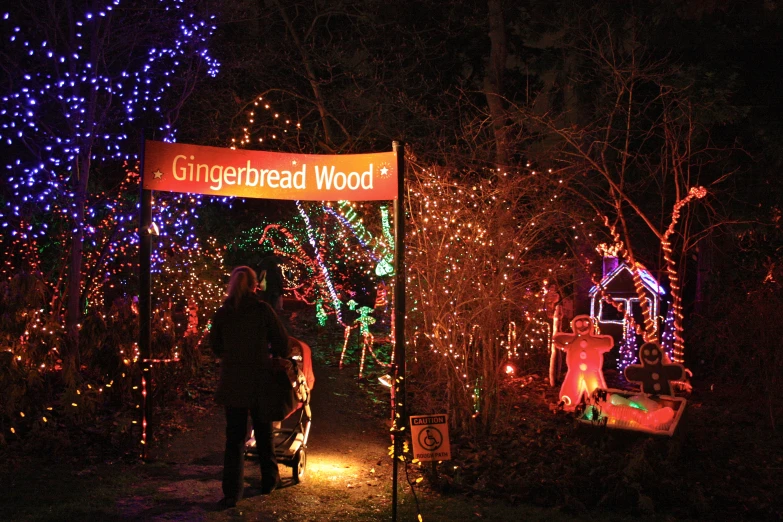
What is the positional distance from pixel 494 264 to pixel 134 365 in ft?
13.6

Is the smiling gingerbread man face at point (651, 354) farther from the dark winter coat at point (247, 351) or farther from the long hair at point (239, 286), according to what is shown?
the long hair at point (239, 286)

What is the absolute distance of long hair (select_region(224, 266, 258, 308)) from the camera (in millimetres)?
5793

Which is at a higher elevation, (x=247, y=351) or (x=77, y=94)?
(x=77, y=94)

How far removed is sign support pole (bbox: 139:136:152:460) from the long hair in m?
1.21

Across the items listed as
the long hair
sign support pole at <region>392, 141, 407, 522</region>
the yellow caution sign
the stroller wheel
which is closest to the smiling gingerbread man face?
sign support pole at <region>392, 141, 407, 522</region>

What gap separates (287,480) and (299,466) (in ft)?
0.53

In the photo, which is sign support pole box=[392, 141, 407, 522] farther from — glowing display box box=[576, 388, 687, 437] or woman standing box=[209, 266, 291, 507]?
glowing display box box=[576, 388, 687, 437]

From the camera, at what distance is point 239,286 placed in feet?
19.0

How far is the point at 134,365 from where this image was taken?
8109 millimetres

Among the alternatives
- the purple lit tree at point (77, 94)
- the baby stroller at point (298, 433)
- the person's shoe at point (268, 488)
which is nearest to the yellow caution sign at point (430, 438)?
the baby stroller at point (298, 433)

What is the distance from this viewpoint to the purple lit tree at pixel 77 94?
9336 millimetres

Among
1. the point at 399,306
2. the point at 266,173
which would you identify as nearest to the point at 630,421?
the point at 399,306

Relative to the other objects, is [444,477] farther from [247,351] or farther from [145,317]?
[145,317]

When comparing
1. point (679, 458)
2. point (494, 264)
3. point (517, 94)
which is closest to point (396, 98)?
point (517, 94)
